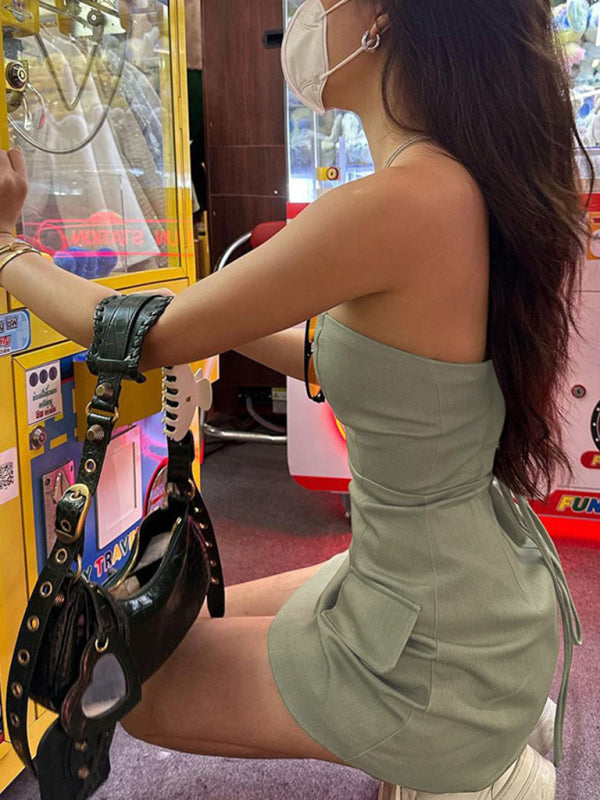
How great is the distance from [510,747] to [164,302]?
70 cm

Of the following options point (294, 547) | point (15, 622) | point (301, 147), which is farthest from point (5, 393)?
point (301, 147)

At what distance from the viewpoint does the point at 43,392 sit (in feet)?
4.18

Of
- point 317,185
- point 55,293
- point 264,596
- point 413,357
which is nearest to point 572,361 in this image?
point 317,185

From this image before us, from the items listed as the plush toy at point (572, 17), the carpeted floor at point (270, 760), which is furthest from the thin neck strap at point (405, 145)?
the plush toy at point (572, 17)

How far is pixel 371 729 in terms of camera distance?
3.01 ft

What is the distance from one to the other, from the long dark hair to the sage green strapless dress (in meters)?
0.07

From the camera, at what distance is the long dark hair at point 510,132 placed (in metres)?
0.86

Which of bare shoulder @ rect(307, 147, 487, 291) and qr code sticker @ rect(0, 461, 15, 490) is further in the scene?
qr code sticker @ rect(0, 461, 15, 490)

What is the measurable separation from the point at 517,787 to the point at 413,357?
0.62 metres

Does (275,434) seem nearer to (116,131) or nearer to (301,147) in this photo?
(301,147)

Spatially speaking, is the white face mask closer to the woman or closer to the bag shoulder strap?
the woman

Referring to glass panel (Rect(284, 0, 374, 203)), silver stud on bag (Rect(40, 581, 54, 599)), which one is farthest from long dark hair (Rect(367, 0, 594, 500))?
glass panel (Rect(284, 0, 374, 203))

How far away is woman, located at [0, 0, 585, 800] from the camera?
86 centimetres

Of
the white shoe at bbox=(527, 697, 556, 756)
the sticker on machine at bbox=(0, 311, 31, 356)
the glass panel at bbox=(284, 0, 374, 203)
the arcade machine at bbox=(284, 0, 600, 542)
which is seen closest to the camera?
the sticker on machine at bbox=(0, 311, 31, 356)
